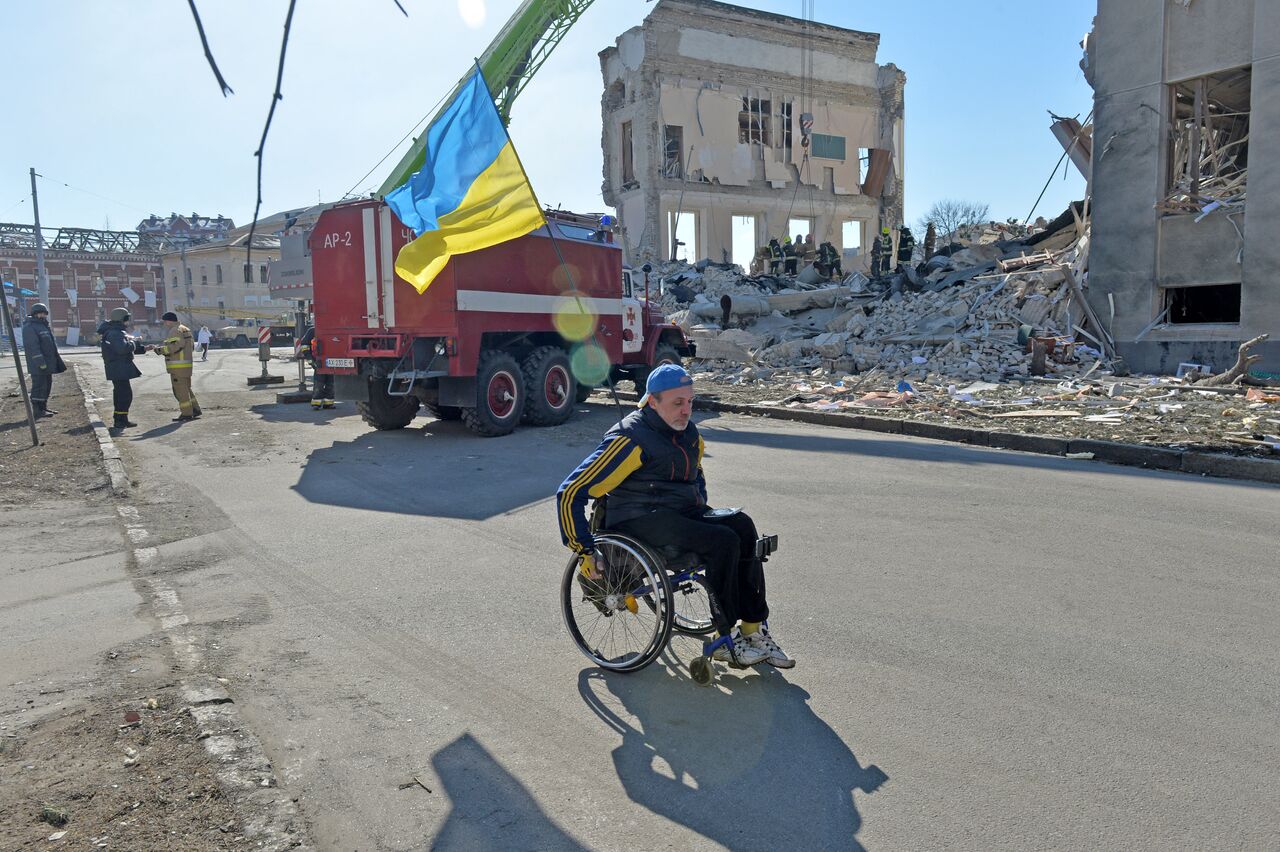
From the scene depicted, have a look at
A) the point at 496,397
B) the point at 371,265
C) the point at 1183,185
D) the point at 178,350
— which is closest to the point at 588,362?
the point at 496,397

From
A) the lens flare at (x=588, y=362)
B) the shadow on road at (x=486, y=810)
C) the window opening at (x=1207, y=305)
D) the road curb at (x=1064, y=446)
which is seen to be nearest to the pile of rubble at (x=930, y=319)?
the window opening at (x=1207, y=305)

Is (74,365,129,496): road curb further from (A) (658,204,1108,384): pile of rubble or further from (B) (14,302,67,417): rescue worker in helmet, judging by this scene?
(A) (658,204,1108,384): pile of rubble

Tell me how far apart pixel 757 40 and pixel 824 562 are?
41467mm

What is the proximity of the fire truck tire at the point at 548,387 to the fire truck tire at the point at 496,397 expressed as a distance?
20 cm

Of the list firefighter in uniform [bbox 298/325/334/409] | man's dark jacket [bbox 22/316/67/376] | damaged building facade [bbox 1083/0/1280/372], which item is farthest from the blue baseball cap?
damaged building facade [bbox 1083/0/1280/372]

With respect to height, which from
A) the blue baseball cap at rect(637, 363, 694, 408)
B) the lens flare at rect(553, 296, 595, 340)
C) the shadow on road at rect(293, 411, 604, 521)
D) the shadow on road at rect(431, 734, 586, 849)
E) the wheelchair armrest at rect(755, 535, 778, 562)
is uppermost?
the lens flare at rect(553, 296, 595, 340)

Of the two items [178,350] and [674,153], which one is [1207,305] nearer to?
[178,350]

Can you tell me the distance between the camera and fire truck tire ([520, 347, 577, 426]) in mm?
13055

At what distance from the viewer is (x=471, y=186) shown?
7.03 m

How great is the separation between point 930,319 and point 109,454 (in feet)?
54.4

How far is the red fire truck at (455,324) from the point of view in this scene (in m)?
12.0

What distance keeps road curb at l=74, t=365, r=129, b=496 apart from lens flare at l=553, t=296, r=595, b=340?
5.99m

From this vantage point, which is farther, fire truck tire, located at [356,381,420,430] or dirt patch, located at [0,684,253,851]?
fire truck tire, located at [356,381,420,430]

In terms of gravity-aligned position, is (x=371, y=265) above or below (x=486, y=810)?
above
